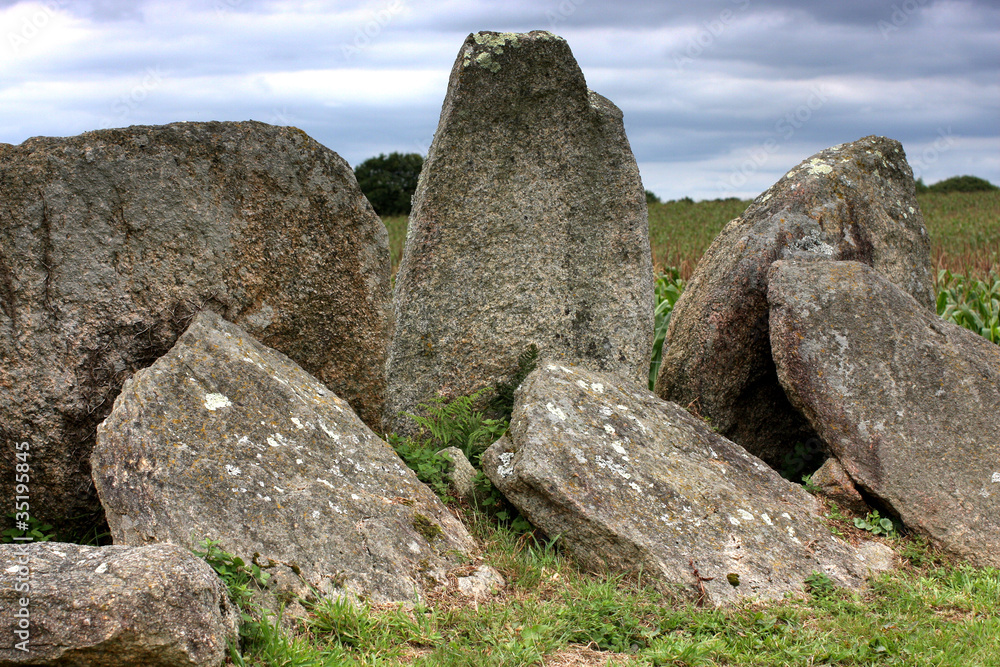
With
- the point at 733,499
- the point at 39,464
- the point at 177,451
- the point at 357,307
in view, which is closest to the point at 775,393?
the point at 733,499

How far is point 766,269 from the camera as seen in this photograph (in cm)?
632

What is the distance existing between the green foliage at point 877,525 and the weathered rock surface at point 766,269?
1350 mm

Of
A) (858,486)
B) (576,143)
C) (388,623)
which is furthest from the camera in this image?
(576,143)

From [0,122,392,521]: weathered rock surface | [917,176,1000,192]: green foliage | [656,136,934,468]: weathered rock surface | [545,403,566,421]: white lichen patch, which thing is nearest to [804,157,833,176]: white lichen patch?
[656,136,934,468]: weathered rock surface

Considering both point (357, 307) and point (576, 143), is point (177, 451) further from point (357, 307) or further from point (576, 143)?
point (576, 143)

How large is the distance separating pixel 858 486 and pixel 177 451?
4107mm

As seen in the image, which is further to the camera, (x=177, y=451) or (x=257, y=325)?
(x=257, y=325)

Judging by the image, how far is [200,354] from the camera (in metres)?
4.66

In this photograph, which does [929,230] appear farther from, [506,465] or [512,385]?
[506,465]

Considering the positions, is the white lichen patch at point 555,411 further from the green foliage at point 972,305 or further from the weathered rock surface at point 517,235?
the green foliage at point 972,305

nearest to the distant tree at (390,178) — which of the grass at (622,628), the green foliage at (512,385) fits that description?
the green foliage at (512,385)

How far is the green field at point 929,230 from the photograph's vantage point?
46.2 ft

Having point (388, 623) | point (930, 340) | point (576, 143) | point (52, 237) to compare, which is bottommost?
point (388, 623)

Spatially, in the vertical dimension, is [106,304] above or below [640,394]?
above
